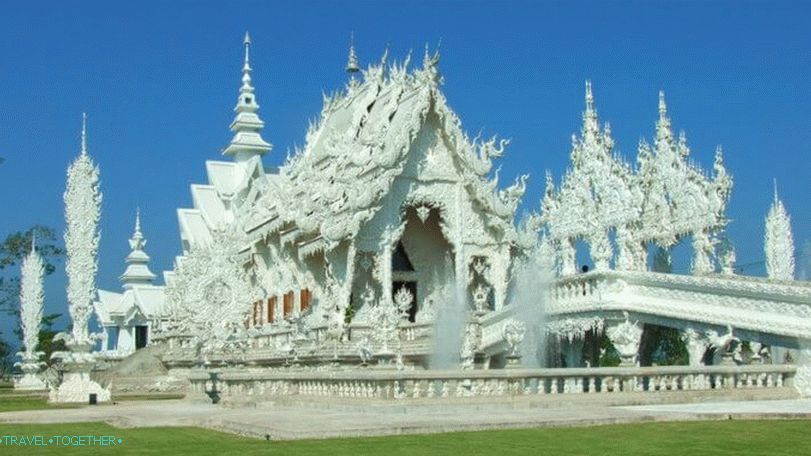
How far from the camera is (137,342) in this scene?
179ft

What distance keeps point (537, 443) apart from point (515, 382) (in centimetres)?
527

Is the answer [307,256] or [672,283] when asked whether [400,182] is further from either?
[672,283]

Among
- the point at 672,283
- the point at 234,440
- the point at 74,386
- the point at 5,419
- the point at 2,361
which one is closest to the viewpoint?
the point at 234,440

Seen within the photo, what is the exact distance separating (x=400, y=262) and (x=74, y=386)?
1088 cm

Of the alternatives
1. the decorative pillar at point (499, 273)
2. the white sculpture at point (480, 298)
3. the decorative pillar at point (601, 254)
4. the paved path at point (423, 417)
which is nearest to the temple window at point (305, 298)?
the white sculpture at point (480, 298)

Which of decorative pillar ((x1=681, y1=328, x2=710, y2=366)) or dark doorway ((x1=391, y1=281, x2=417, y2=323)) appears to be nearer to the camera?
decorative pillar ((x1=681, y1=328, x2=710, y2=366))

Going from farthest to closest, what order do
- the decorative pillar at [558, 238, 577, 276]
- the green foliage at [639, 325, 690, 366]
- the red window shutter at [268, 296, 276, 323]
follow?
the red window shutter at [268, 296, 276, 323], the decorative pillar at [558, 238, 577, 276], the green foliage at [639, 325, 690, 366]

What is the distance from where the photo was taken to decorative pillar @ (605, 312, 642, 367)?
63.7 ft

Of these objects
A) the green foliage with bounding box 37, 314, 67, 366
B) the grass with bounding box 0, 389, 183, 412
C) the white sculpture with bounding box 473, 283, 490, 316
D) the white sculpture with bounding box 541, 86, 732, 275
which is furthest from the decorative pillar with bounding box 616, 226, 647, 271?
the green foliage with bounding box 37, 314, 67, 366

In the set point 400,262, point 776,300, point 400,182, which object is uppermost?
point 400,182

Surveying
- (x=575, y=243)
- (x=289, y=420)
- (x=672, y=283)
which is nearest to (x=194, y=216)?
(x=575, y=243)

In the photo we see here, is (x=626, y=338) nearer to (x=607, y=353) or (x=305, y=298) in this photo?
(x=607, y=353)

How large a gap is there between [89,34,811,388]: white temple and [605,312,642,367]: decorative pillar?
2.7 inches

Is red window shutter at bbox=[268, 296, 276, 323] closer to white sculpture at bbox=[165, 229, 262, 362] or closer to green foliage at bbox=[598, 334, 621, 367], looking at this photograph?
white sculpture at bbox=[165, 229, 262, 362]
